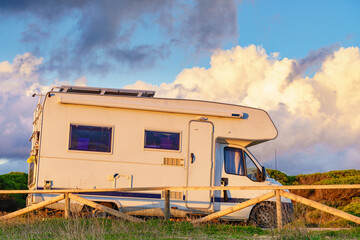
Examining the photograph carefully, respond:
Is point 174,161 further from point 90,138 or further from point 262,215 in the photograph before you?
point 262,215

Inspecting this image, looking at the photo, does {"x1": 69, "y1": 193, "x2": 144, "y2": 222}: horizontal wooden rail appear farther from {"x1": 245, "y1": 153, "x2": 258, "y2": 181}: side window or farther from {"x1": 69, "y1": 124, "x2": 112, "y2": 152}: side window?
{"x1": 245, "y1": 153, "x2": 258, "y2": 181}: side window

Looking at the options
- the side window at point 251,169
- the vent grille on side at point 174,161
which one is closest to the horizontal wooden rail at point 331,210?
the side window at point 251,169

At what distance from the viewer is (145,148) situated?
442 inches

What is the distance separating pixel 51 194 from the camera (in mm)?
10797

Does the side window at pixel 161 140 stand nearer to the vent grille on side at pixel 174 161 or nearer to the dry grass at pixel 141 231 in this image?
the vent grille on side at pixel 174 161

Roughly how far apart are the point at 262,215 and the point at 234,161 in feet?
4.76

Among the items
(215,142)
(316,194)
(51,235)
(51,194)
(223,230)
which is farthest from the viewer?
(316,194)

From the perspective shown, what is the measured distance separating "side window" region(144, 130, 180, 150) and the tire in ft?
7.92

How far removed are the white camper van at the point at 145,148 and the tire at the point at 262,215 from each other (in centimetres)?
2

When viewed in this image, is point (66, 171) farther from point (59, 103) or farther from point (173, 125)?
point (173, 125)

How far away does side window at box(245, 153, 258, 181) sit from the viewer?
11.9 meters

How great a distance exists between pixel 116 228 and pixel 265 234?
9.25ft

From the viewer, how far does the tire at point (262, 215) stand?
11.4 meters

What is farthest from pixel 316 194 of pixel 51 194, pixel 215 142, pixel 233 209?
pixel 51 194
